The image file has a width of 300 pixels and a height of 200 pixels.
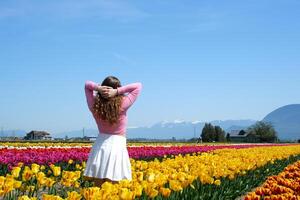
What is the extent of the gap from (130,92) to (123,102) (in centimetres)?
16

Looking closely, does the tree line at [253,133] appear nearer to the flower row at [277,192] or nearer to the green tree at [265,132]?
the green tree at [265,132]

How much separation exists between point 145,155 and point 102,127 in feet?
36.8

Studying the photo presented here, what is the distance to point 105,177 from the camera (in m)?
5.91

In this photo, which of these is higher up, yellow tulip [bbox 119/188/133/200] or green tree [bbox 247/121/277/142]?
green tree [bbox 247/121/277/142]

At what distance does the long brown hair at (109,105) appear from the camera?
557cm

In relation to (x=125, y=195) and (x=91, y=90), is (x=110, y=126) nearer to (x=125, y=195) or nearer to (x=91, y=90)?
(x=91, y=90)

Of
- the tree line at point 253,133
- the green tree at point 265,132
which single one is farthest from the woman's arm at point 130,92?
the green tree at point 265,132

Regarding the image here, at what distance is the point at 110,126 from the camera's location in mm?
5773

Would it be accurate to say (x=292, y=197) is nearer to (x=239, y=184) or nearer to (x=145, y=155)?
(x=239, y=184)

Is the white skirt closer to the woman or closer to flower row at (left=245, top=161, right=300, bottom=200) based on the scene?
the woman

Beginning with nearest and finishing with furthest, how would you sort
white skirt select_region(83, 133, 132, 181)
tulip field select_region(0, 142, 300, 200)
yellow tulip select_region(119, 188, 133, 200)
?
yellow tulip select_region(119, 188, 133, 200) < tulip field select_region(0, 142, 300, 200) < white skirt select_region(83, 133, 132, 181)

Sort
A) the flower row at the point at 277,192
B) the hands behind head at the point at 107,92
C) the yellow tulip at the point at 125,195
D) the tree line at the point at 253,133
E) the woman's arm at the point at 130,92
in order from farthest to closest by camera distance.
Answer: the tree line at the point at 253,133 < the woman's arm at the point at 130,92 < the hands behind head at the point at 107,92 < the flower row at the point at 277,192 < the yellow tulip at the point at 125,195

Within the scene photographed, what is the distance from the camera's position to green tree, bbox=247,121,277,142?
8375 cm

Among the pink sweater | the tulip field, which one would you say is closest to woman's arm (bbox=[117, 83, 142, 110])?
the pink sweater
